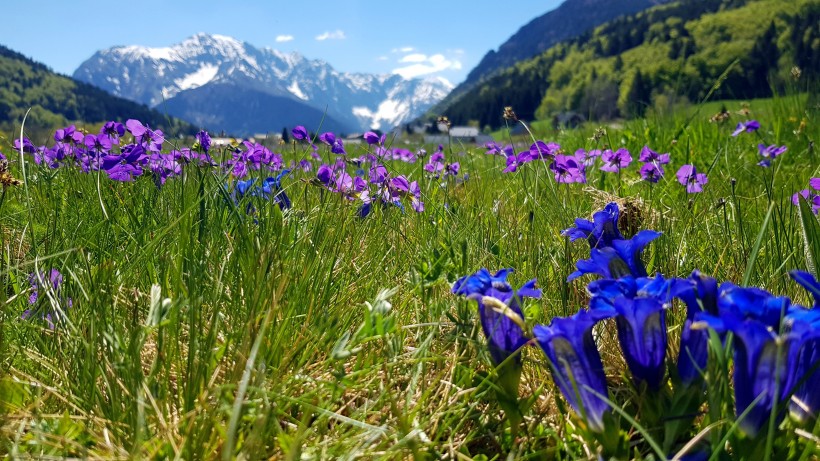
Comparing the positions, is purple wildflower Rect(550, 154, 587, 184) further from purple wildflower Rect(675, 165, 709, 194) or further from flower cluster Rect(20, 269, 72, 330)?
Answer: flower cluster Rect(20, 269, 72, 330)

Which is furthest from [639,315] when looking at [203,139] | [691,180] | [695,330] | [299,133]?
[299,133]

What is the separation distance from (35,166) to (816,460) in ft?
14.0

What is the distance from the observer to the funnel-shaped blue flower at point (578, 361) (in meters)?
1.22

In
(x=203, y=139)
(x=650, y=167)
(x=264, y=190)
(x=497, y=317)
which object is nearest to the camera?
(x=497, y=317)

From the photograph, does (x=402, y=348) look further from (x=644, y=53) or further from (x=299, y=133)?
(x=644, y=53)

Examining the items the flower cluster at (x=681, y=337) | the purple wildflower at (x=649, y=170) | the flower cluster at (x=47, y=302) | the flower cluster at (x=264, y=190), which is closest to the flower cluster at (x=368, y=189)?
the flower cluster at (x=264, y=190)

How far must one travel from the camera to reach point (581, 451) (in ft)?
4.46

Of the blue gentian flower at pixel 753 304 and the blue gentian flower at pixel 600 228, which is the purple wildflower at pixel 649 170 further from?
the blue gentian flower at pixel 753 304

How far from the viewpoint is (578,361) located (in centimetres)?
125

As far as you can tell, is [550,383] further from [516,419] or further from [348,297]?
[348,297]

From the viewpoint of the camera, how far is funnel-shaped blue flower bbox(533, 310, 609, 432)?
1.22 metres

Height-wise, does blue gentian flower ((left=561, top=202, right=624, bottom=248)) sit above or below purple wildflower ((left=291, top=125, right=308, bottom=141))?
below

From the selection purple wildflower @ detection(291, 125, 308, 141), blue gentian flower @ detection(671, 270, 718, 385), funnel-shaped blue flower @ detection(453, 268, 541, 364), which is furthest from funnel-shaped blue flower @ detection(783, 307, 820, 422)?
purple wildflower @ detection(291, 125, 308, 141)

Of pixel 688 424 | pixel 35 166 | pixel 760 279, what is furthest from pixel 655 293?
pixel 35 166
